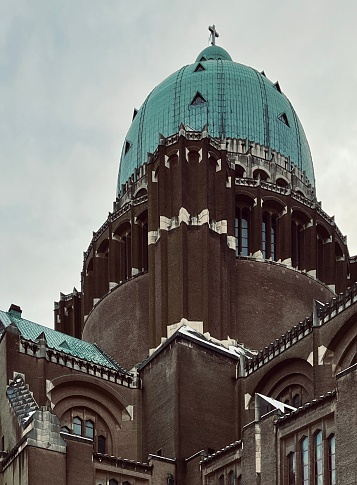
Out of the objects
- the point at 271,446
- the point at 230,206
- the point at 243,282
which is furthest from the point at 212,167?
the point at 271,446

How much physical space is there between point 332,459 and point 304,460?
1.88 meters

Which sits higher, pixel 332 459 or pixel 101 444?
pixel 101 444

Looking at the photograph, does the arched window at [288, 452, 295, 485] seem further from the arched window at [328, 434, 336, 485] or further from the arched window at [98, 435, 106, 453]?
the arched window at [98, 435, 106, 453]

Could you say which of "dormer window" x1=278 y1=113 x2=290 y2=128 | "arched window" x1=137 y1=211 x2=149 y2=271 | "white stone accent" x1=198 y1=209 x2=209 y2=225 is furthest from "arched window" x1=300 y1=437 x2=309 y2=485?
"dormer window" x1=278 y1=113 x2=290 y2=128

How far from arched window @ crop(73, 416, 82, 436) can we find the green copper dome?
2297 cm

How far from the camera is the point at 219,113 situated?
79.6 meters

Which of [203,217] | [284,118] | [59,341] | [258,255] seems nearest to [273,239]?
[258,255]

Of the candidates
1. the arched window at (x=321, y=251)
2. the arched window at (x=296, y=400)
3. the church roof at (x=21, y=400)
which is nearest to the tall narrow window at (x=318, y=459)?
the arched window at (x=296, y=400)

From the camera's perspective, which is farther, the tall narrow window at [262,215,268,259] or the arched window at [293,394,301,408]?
the tall narrow window at [262,215,268,259]

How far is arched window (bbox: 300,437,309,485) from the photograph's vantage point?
4872 centimetres

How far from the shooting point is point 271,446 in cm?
5066

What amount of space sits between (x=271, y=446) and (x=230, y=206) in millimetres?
23195

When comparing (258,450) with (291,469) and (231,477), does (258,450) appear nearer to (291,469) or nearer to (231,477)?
(291,469)

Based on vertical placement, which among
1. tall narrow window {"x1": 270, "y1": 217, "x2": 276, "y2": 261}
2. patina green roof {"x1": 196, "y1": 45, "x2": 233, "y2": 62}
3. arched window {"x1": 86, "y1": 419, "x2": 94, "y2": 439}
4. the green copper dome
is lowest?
arched window {"x1": 86, "y1": 419, "x2": 94, "y2": 439}
